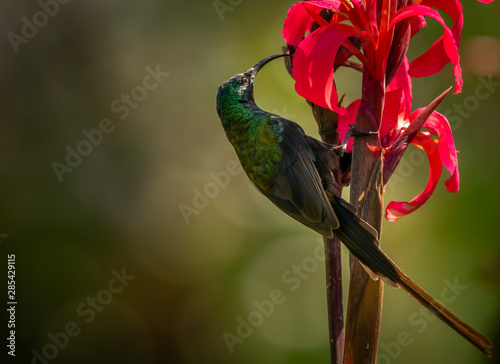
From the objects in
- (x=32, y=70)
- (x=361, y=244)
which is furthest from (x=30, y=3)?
(x=361, y=244)

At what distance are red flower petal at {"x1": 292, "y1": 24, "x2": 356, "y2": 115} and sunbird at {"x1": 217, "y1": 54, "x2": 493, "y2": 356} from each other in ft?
0.54

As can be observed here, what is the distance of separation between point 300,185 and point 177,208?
4.15 ft

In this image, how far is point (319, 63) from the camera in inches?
36.8

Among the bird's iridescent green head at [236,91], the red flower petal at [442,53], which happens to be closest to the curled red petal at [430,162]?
the red flower petal at [442,53]

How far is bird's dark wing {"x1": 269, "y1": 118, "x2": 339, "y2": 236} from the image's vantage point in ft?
4.27

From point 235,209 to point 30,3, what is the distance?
4.78 ft

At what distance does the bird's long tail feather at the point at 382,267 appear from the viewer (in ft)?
2.62

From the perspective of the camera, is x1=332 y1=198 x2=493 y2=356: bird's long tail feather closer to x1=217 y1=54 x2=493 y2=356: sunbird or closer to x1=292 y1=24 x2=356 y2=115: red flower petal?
x1=217 y1=54 x2=493 y2=356: sunbird

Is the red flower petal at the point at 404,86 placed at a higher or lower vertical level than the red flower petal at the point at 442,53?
lower

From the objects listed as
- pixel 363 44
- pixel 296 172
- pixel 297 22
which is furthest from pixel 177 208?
pixel 363 44

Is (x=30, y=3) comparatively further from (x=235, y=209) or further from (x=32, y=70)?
(x=235, y=209)

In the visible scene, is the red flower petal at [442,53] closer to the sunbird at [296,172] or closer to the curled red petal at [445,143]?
the curled red petal at [445,143]

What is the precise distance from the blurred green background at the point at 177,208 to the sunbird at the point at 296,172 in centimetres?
75

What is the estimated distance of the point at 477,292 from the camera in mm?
2229
